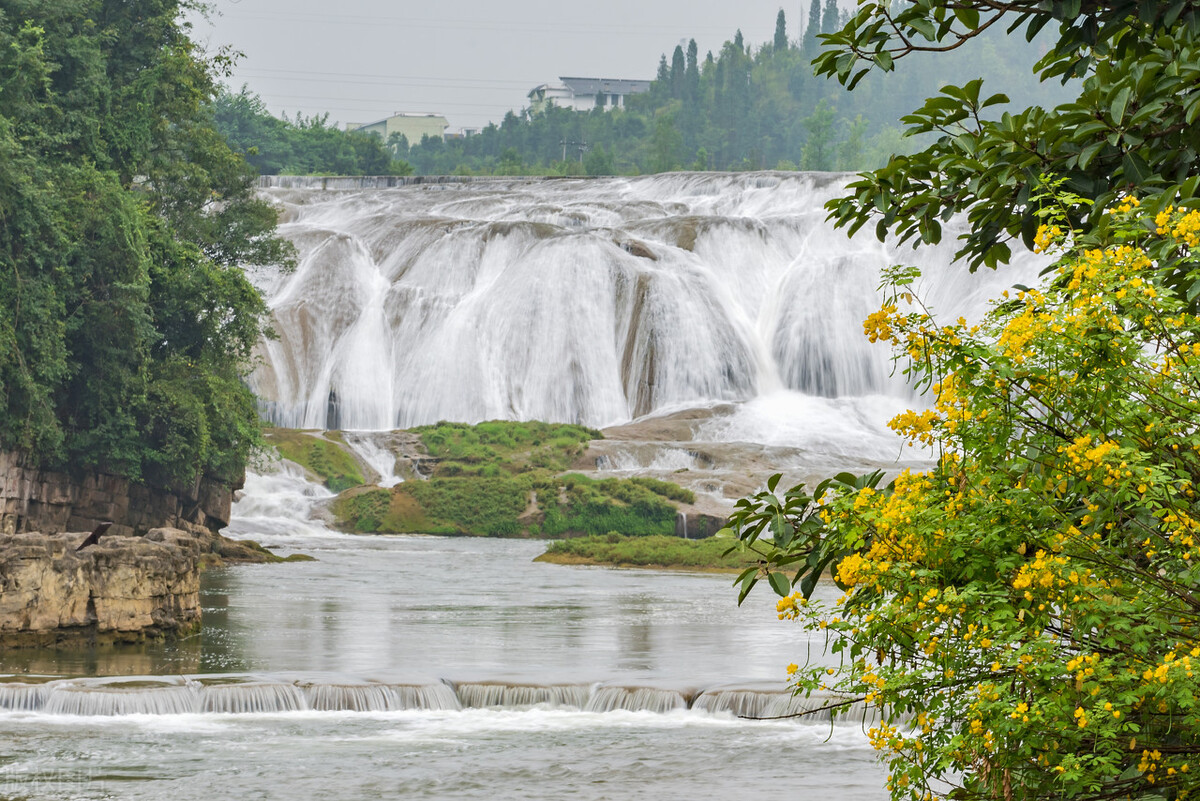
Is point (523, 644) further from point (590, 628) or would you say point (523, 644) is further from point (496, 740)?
point (496, 740)

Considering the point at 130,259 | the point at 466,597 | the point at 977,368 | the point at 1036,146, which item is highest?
the point at 130,259

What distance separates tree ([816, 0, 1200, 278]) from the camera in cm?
399

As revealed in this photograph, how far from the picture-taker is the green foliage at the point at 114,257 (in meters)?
22.8

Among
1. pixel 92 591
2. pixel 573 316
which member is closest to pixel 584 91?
pixel 573 316

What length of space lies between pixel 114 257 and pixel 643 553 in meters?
11.9

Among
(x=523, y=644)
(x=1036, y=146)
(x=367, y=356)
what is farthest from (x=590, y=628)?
(x=367, y=356)

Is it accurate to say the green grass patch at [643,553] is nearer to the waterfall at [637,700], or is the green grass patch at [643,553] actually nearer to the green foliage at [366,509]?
the green foliage at [366,509]

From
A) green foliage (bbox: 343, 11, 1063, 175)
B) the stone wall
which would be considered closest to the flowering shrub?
the stone wall

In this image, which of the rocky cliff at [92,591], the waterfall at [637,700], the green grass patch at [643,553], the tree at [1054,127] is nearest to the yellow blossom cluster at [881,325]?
the tree at [1054,127]

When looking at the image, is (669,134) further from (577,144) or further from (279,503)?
(279,503)

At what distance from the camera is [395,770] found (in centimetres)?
1020

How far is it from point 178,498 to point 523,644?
13770 millimetres

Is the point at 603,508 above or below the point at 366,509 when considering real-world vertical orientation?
above

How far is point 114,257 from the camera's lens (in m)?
24.1
